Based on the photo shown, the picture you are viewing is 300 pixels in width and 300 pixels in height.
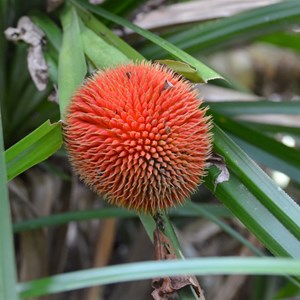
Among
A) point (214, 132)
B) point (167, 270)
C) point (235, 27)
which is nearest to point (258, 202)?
point (214, 132)

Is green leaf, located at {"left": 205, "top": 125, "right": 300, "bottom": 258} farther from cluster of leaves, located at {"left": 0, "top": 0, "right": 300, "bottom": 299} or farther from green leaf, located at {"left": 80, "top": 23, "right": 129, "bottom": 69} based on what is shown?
green leaf, located at {"left": 80, "top": 23, "right": 129, "bottom": 69}

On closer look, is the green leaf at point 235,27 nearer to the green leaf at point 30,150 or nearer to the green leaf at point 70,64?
the green leaf at point 70,64

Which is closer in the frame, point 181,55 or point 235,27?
point 181,55

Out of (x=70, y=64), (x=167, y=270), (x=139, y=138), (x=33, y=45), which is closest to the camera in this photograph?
(x=167, y=270)

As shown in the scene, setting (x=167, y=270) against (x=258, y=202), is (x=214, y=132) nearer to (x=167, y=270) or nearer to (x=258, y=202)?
(x=258, y=202)

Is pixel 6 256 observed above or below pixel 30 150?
below

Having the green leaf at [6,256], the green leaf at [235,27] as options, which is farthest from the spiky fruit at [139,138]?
the green leaf at [235,27]

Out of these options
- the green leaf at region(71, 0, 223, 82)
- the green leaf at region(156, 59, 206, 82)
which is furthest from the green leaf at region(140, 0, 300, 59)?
the green leaf at region(156, 59, 206, 82)
